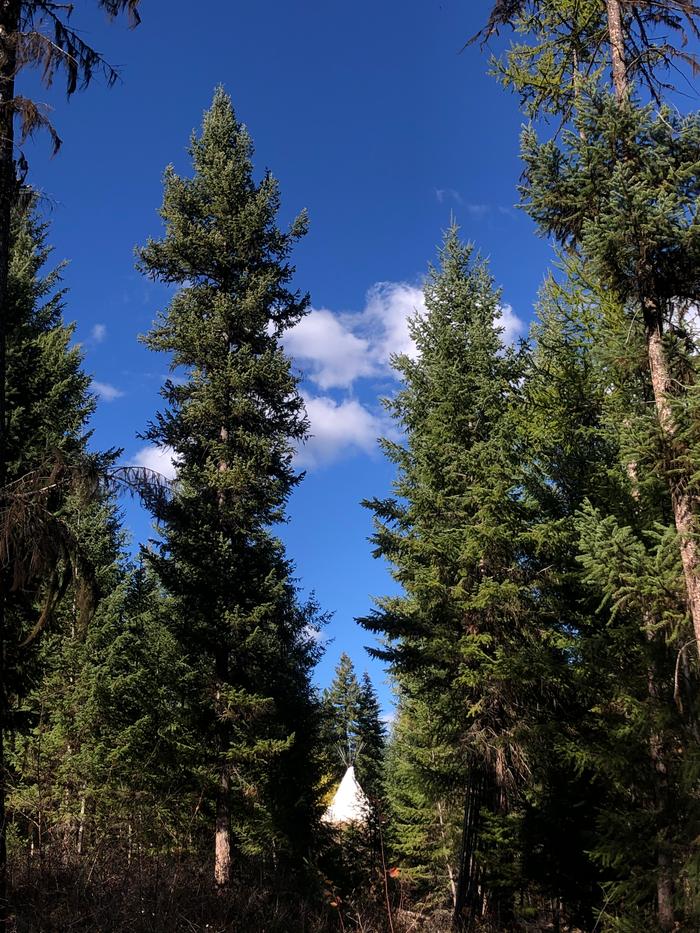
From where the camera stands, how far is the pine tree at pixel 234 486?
13.4 meters

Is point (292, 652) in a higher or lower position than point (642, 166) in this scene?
lower

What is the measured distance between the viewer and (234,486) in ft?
47.0

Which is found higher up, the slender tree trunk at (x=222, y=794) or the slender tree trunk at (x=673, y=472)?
the slender tree trunk at (x=673, y=472)

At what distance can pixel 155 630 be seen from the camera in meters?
15.7

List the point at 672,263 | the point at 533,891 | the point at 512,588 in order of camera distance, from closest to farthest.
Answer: the point at 672,263, the point at 533,891, the point at 512,588

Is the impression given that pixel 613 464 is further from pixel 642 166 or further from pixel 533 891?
pixel 533 891

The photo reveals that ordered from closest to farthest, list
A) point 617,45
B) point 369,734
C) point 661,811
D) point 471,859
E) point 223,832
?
point 661,811
point 617,45
point 471,859
point 223,832
point 369,734

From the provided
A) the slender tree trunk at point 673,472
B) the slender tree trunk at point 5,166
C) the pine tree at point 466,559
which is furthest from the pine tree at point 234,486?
the slender tree trunk at point 673,472

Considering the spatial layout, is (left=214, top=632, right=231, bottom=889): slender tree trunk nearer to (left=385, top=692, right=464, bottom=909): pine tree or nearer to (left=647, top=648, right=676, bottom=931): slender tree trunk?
(left=385, top=692, right=464, bottom=909): pine tree

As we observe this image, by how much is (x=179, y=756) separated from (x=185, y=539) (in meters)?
4.20

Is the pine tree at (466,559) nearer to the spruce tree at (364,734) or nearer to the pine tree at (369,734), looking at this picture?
the spruce tree at (364,734)

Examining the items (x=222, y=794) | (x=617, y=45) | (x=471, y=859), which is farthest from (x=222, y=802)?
(x=617, y=45)

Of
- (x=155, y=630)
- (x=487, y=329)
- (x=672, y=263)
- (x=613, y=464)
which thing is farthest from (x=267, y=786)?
(x=672, y=263)

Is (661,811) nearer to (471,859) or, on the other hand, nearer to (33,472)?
(471,859)
